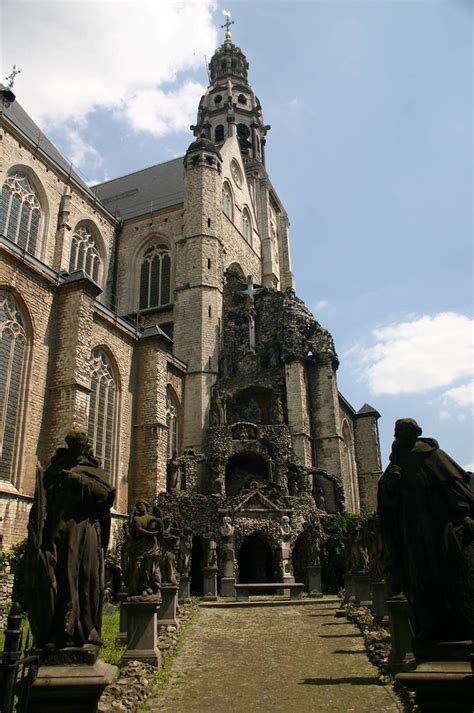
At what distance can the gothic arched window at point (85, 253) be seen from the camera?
2945 centimetres

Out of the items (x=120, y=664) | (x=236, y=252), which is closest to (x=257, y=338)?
(x=236, y=252)

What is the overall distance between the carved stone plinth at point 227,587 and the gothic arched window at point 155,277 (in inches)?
616

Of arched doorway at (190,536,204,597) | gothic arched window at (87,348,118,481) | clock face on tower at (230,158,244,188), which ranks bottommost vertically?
arched doorway at (190,536,204,597)

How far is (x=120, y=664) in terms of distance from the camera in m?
7.49

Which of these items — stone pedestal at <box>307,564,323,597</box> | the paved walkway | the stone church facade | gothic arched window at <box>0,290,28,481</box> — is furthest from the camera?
stone pedestal at <box>307,564,323,597</box>

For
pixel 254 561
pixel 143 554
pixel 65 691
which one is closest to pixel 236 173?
pixel 254 561

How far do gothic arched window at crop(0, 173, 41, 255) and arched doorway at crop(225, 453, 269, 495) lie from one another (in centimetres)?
1328

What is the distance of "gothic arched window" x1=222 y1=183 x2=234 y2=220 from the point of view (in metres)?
35.1

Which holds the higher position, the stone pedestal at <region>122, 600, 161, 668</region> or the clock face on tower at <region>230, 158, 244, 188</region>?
the clock face on tower at <region>230, 158, 244, 188</region>

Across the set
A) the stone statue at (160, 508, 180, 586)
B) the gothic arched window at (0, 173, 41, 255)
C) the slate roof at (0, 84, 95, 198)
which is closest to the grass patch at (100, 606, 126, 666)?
the stone statue at (160, 508, 180, 586)

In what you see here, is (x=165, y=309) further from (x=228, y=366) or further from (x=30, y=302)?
(x=30, y=302)

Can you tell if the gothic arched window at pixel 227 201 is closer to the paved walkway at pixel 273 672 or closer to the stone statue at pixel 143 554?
the paved walkway at pixel 273 672

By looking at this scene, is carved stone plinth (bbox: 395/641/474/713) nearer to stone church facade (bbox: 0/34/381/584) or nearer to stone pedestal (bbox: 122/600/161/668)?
stone pedestal (bbox: 122/600/161/668)

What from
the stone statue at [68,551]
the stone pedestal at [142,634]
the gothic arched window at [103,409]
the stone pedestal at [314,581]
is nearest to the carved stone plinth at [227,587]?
the stone pedestal at [314,581]
